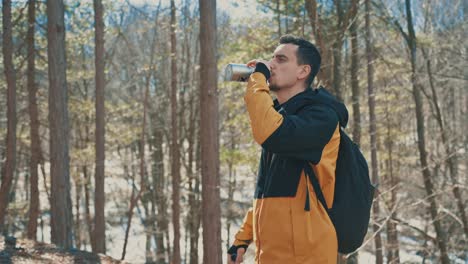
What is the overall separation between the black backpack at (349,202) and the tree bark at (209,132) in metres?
6.55

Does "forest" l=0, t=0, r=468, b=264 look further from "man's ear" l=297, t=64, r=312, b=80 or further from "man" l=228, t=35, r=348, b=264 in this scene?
"man" l=228, t=35, r=348, b=264

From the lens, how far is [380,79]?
19.8 metres

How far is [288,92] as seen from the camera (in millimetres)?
2561

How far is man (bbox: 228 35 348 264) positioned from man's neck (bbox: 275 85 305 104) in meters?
0.05

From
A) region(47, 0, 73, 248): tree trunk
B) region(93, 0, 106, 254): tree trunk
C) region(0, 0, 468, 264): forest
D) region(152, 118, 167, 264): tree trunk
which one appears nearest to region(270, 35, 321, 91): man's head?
region(0, 0, 468, 264): forest

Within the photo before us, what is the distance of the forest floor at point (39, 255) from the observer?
754 cm

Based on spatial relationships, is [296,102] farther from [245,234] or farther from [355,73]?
[355,73]

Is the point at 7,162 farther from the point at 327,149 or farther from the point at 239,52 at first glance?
the point at 327,149

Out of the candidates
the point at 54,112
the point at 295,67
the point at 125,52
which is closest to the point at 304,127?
the point at 295,67

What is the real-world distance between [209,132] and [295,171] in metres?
6.63

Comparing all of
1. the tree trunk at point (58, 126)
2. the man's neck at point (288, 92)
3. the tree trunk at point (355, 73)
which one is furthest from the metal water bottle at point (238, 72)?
the tree trunk at point (355, 73)

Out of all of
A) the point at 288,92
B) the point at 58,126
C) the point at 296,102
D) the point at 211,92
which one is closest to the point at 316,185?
the point at 296,102

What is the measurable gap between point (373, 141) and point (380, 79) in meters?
5.08

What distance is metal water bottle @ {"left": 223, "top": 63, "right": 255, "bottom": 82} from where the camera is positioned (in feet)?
8.22
